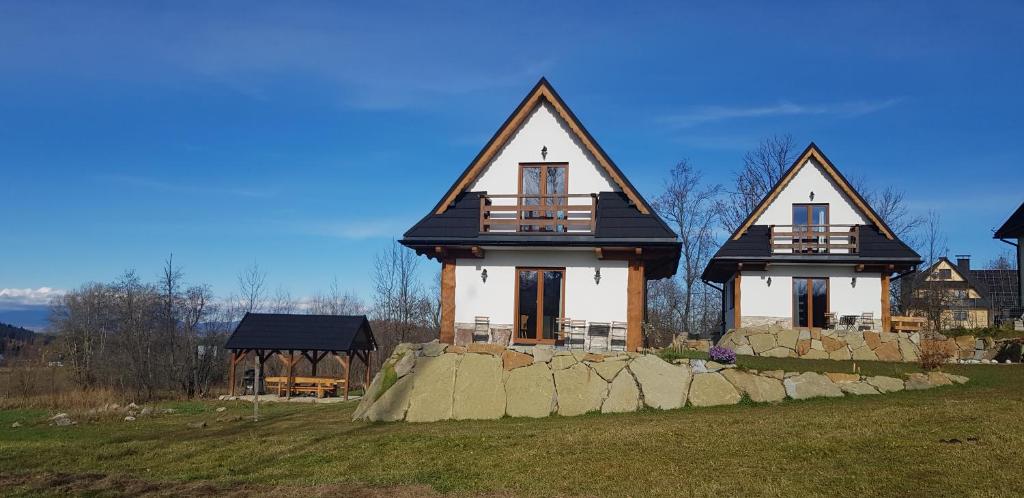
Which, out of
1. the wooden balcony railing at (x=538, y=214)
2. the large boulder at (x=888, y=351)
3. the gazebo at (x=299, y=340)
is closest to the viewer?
the wooden balcony railing at (x=538, y=214)

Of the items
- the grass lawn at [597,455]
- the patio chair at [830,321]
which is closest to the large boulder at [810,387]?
the grass lawn at [597,455]

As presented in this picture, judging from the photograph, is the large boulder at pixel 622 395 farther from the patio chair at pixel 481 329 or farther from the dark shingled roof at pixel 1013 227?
the dark shingled roof at pixel 1013 227

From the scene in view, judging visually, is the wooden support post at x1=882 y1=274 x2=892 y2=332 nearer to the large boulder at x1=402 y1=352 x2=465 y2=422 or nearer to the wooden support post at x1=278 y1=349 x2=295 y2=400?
the large boulder at x1=402 y1=352 x2=465 y2=422

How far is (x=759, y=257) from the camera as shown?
25344 mm

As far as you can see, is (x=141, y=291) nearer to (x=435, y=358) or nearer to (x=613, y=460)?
(x=435, y=358)

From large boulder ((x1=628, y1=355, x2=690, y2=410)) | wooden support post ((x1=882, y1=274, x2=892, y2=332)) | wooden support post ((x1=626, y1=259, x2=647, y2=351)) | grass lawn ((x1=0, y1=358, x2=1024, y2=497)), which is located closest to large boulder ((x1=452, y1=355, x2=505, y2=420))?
grass lawn ((x1=0, y1=358, x2=1024, y2=497))

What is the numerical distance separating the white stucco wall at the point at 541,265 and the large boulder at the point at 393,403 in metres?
3.46

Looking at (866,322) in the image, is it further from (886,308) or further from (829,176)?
(829,176)

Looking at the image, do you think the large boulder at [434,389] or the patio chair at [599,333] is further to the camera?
the patio chair at [599,333]

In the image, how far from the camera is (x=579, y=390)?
15.8m

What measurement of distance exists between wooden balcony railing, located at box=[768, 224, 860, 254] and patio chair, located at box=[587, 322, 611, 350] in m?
9.60

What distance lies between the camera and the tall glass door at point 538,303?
1938 cm

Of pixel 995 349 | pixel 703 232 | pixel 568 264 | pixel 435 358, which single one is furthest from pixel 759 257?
pixel 703 232

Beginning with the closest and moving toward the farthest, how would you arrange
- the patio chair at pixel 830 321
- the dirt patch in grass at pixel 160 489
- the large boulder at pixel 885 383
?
the dirt patch in grass at pixel 160 489, the large boulder at pixel 885 383, the patio chair at pixel 830 321
